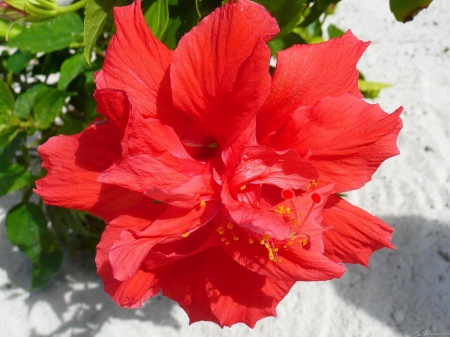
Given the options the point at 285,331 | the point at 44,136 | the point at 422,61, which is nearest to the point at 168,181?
the point at 44,136

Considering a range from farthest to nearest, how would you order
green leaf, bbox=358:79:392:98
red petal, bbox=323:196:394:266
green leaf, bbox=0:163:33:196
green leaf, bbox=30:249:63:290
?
green leaf, bbox=358:79:392:98
green leaf, bbox=30:249:63:290
green leaf, bbox=0:163:33:196
red petal, bbox=323:196:394:266

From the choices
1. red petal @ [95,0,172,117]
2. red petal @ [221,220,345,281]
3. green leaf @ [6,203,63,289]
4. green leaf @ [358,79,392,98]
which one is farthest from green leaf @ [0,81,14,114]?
green leaf @ [358,79,392,98]

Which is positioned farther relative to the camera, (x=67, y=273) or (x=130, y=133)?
(x=67, y=273)

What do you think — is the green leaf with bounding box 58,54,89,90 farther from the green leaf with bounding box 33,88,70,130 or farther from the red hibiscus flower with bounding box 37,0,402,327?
the red hibiscus flower with bounding box 37,0,402,327

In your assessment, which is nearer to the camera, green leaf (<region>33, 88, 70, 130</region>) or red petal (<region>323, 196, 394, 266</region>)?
red petal (<region>323, 196, 394, 266</region>)

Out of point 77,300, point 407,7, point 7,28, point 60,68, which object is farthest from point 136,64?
point 77,300

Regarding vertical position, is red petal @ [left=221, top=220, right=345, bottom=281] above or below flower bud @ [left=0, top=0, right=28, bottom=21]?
below

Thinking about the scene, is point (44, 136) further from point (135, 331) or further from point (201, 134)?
point (201, 134)
